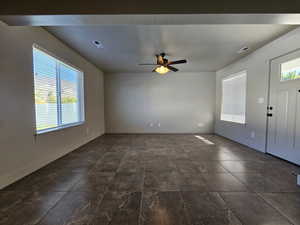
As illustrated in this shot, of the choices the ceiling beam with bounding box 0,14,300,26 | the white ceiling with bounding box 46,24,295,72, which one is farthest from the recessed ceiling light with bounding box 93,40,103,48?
the ceiling beam with bounding box 0,14,300,26

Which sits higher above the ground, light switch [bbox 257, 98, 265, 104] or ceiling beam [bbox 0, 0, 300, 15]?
ceiling beam [bbox 0, 0, 300, 15]

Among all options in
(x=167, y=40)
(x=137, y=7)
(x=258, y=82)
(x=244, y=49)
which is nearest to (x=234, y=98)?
(x=258, y=82)

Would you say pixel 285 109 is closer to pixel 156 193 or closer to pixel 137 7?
pixel 156 193

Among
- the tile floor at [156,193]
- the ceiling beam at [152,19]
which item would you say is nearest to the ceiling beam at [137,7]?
the ceiling beam at [152,19]

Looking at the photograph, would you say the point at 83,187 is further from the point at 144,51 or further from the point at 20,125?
the point at 144,51

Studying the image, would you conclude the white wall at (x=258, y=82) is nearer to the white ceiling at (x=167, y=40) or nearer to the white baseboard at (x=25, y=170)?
the white ceiling at (x=167, y=40)

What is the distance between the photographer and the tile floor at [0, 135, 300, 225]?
147 cm

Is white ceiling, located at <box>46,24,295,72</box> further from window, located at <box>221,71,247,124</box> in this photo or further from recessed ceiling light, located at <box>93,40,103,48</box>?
window, located at <box>221,71,247,124</box>

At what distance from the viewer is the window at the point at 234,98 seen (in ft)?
14.6

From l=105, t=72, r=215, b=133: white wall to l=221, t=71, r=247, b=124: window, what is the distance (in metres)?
0.73

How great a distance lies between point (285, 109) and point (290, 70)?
775mm

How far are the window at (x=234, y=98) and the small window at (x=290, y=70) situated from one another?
4.13ft

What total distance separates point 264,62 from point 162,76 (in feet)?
11.1

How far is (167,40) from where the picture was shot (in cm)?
314
